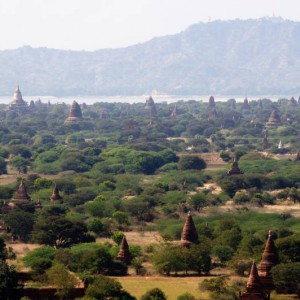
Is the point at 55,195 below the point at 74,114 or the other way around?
below

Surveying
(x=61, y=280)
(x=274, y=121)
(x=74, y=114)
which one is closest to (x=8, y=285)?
(x=61, y=280)

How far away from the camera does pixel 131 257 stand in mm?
49594

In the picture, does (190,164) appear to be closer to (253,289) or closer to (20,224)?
(20,224)

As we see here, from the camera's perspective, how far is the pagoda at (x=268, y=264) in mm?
43250

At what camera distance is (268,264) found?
44219 millimetres

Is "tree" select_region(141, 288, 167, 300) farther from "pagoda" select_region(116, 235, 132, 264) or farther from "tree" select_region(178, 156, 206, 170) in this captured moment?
"tree" select_region(178, 156, 206, 170)

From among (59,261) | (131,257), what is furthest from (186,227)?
(59,261)

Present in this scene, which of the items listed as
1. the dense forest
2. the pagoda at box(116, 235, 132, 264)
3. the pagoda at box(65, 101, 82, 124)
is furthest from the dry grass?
the pagoda at box(65, 101, 82, 124)

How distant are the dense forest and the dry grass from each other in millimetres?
259

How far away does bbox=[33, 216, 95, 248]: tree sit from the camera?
52.7m

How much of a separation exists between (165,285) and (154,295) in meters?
4.75

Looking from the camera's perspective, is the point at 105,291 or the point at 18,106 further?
the point at 18,106

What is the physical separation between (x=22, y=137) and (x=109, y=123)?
26.1m

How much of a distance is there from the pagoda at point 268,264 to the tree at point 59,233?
38.9 ft
